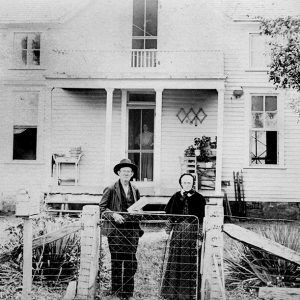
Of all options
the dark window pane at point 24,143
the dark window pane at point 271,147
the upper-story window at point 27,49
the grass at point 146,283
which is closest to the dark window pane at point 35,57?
the upper-story window at point 27,49

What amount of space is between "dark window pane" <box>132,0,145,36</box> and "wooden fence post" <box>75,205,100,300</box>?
Answer: 396 inches

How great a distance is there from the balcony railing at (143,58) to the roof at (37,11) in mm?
2156

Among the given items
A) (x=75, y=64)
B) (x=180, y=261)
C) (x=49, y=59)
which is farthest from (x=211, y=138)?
(x=180, y=261)

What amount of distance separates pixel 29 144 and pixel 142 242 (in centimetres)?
652

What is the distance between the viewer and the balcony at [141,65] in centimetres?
1360

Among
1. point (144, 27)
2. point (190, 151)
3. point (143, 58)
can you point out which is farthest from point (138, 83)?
point (190, 151)

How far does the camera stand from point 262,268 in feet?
20.7

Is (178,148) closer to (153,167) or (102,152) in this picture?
(153,167)

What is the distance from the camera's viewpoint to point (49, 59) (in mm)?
14859

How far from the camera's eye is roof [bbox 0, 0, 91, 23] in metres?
14.7

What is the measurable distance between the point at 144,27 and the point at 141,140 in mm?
3273

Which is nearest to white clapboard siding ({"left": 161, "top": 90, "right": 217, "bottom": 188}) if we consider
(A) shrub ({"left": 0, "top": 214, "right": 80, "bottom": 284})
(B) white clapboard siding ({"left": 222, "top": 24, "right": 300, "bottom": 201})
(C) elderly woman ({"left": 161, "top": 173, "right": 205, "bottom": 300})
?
(B) white clapboard siding ({"left": 222, "top": 24, "right": 300, "bottom": 201})

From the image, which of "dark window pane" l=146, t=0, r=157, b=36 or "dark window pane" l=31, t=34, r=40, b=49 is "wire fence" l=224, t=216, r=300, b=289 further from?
"dark window pane" l=31, t=34, r=40, b=49

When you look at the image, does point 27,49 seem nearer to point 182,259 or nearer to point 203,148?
point 203,148
